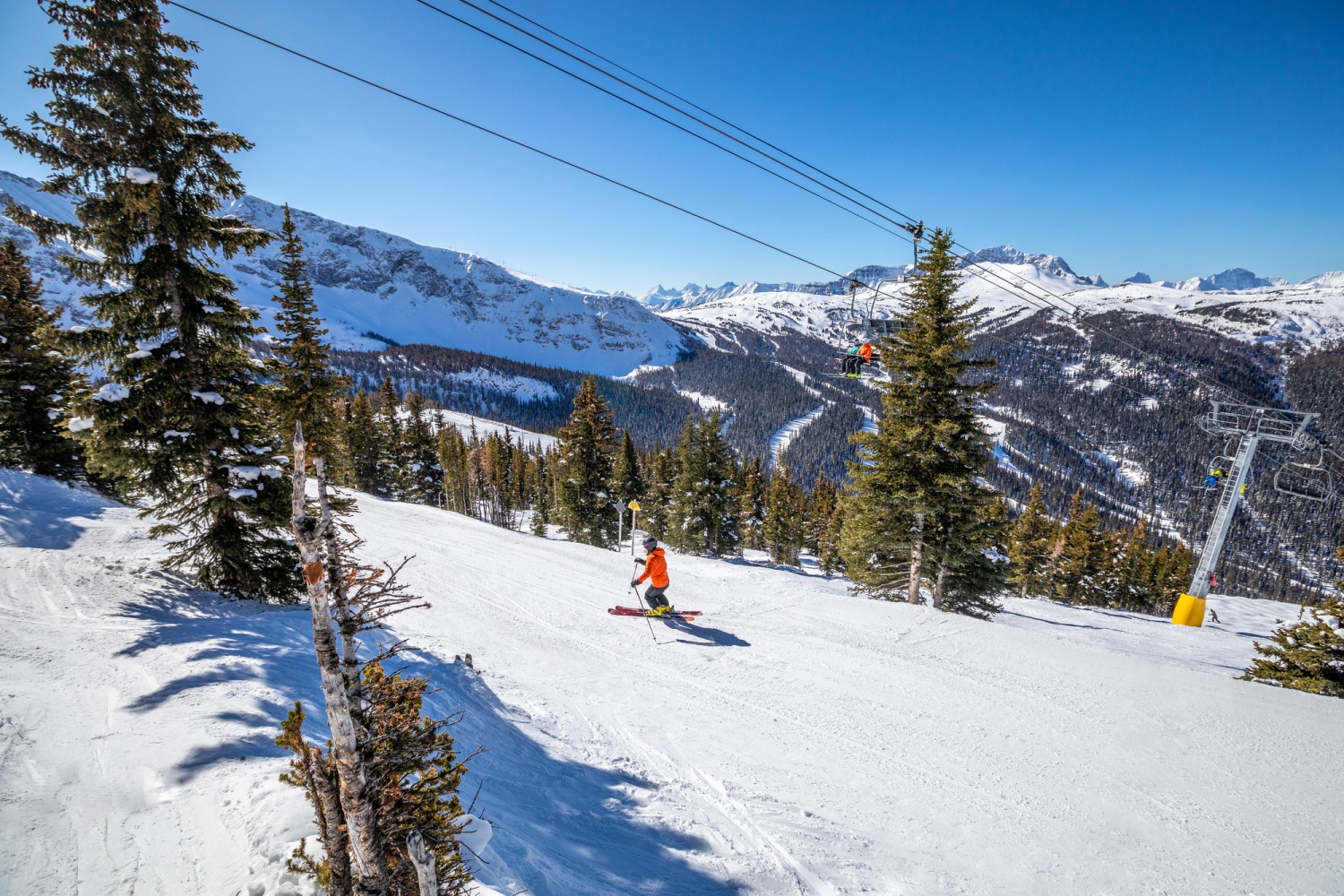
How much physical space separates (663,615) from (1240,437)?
21.6m

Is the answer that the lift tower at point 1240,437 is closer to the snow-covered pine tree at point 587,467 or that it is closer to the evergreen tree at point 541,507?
the snow-covered pine tree at point 587,467

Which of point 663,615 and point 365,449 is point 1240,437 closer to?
point 663,615

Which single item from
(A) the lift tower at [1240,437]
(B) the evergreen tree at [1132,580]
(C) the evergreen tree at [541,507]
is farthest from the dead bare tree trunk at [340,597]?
(B) the evergreen tree at [1132,580]

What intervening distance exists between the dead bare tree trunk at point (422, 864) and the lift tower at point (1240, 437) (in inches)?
864

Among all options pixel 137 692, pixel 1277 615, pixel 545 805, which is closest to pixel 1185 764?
pixel 545 805

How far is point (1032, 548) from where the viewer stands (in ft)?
145

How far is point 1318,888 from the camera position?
215 inches

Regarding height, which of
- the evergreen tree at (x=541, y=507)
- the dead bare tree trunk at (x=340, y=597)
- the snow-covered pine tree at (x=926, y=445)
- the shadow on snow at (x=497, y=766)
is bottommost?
the evergreen tree at (x=541, y=507)

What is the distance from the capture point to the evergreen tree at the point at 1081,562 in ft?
144

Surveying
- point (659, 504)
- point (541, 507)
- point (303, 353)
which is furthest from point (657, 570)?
point (541, 507)

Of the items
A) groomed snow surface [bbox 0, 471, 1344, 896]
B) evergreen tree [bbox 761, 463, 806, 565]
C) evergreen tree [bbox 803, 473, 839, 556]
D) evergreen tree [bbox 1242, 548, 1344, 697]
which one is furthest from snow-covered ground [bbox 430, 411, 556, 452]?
evergreen tree [bbox 1242, 548, 1344, 697]

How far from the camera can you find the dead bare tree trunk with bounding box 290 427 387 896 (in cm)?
264

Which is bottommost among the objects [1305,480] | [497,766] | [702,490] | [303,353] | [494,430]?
[497,766]

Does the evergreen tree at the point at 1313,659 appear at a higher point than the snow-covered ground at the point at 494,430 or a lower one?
lower
